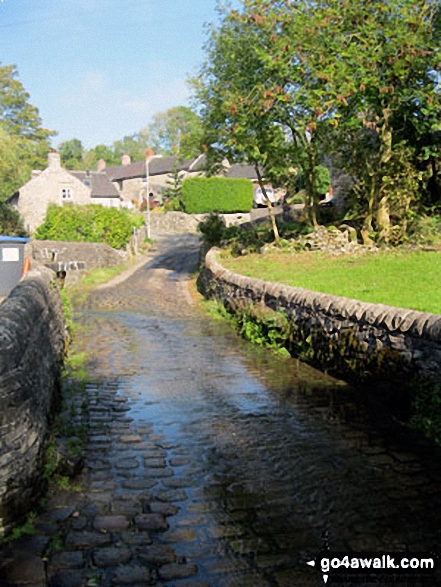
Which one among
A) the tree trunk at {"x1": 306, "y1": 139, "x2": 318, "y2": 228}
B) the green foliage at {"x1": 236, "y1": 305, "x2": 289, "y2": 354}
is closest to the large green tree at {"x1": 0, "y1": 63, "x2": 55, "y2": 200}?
the tree trunk at {"x1": 306, "y1": 139, "x2": 318, "y2": 228}

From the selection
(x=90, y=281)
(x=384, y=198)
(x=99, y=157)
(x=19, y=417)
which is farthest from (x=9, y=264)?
(x=99, y=157)

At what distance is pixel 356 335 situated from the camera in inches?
317

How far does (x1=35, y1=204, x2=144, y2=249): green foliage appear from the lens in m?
31.5

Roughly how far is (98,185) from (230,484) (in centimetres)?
6262

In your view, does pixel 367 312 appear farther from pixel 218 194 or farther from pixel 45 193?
pixel 45 193

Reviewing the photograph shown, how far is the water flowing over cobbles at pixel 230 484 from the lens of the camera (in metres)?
3.93

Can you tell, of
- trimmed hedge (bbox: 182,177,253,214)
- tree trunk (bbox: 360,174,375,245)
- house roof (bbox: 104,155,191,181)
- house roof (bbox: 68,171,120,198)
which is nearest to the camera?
tree trunk (bbox: 360,174,375,245)

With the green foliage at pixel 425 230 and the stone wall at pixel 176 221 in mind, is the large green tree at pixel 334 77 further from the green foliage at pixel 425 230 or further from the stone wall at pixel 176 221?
the stone wall at pixel 176 221

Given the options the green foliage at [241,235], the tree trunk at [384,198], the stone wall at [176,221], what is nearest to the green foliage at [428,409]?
the tree trunk at [384,198]

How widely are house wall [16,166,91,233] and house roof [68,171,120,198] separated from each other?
1324cm

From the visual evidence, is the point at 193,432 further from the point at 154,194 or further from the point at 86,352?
the point at 154,194

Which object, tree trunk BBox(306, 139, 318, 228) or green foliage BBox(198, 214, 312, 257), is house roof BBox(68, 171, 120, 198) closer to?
green foliage BBox(198, 214, 312, 257)

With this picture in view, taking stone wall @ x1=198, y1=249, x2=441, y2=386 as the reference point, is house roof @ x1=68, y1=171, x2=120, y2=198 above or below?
above

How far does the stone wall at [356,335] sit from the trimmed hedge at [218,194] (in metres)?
38.8
